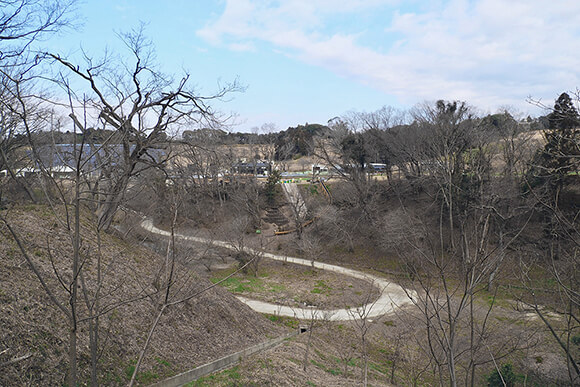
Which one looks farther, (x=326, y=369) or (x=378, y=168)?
(x=378, y=168)

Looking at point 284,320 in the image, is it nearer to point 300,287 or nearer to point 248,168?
point 300,287

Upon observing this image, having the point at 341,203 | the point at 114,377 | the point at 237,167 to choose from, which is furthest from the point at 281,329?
the point at 237,167

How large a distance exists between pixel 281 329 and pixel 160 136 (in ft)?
23.2

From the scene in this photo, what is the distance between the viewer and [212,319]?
10.7 m

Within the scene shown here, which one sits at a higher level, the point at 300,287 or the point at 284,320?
the point at 284,320

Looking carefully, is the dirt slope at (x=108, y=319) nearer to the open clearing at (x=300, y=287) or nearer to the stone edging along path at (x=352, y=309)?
the stone edging along path at (x=352, y=309)

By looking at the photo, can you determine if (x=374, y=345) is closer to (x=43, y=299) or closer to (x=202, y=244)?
(x=43, y=299)

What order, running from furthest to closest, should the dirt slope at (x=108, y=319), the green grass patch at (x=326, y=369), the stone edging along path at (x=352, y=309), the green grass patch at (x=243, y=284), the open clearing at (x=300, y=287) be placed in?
the green grass patch at (x=243, y=284), the open clearing at (x=300, y=287), the stone edging along path at (x=352, y=309), the green grass patch at (x=326, y=369), the dirt slope at (x=108, y=319)

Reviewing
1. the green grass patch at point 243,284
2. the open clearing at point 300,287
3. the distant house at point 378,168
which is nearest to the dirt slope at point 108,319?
the open clearing at point 300,287

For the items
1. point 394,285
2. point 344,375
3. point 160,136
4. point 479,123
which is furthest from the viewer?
point 479,123

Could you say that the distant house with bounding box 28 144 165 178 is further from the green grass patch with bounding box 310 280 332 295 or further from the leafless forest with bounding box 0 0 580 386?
the green grass patch with bounding box 310 280 332 295

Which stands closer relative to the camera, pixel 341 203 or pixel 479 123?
pixel 479 123

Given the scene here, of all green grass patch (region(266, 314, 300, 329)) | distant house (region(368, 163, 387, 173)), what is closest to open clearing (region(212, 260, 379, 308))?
green grass patch (region(266, 314, 300, 329))

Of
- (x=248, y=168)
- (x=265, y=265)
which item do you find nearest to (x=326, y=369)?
(x=265, y=265)
